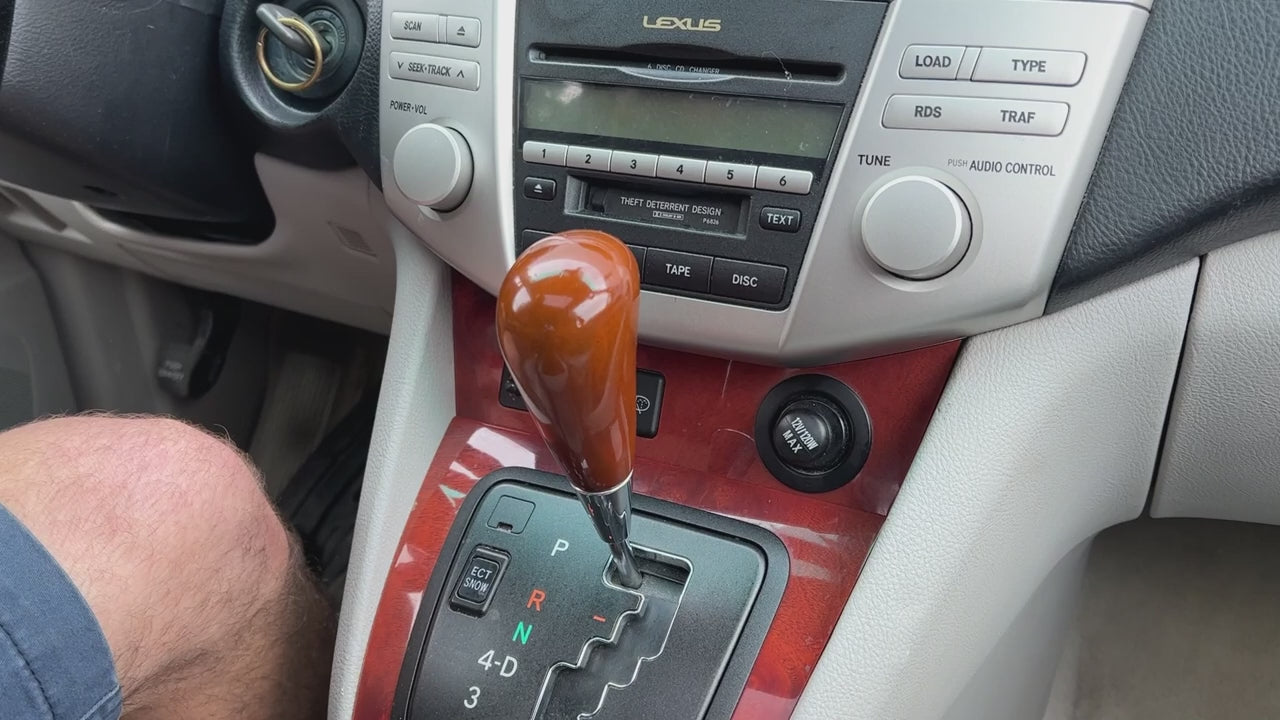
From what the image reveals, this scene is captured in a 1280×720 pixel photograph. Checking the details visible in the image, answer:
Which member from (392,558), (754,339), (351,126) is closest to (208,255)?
(351,126)

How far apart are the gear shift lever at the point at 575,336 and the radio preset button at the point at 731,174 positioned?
0.17m

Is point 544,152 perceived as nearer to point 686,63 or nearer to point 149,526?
point 686,63

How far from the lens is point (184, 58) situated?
30.6 inches

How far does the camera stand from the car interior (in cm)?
52

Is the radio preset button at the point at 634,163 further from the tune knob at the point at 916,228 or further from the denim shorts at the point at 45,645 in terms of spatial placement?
the denim shorts at the point at 45,645

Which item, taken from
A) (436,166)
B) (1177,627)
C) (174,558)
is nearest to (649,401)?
(436,166)

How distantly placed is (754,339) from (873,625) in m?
0.18

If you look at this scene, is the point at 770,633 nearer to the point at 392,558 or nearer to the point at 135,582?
the point at 392,558

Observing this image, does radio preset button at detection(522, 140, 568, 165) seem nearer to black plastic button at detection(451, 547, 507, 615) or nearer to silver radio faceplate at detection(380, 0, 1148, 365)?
silver radio faceplate at detection(380, 0, 1148, 365)

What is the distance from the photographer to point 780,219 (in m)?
0.57

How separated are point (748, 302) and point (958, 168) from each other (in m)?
0.14

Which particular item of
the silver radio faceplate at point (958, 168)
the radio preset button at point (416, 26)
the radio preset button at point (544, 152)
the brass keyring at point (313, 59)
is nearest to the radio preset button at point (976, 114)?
the silver radio faceplate at point (958, 168)

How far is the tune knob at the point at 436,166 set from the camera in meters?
0.64

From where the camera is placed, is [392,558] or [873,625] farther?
[392,558]
